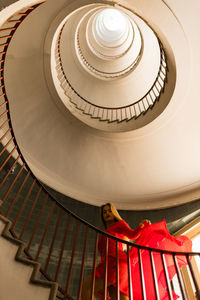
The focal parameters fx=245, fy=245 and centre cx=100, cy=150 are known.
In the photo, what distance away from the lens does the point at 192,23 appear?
15.6ft

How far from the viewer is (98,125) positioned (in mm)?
7258

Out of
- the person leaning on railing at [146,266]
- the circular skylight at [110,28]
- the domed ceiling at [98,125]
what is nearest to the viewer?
the person leaning on railing at [146,266]

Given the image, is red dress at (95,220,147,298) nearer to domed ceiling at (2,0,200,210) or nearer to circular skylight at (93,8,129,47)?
domed ceiling at (2,0,200,210)

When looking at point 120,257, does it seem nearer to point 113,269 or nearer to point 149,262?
point 113,269

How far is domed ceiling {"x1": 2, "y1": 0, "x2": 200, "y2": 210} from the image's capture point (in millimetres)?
5875

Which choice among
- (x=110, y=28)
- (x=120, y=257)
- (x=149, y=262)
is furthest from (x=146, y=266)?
(x=110, y=28)

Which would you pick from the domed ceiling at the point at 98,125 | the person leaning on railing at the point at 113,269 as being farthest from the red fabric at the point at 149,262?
the domed ceiling at the point at 98,125

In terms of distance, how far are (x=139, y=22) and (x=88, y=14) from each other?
6.84 ft

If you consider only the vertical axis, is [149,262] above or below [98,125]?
below

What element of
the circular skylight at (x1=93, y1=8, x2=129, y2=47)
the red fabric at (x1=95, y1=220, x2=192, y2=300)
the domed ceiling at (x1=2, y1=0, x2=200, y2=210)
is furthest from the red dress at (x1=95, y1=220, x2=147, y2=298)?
the circular skylight at (x1=93, y1=8, x2=129, y2=47)

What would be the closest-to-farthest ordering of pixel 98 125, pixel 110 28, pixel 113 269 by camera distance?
1. pixel 113 269
2. pixel 98 125
3. pixel 110 28

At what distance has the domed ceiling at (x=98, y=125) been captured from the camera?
5.88 meters

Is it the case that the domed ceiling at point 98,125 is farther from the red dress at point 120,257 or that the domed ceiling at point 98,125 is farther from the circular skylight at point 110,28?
the red dress at point 120,257

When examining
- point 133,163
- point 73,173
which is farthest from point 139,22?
point 73,173
